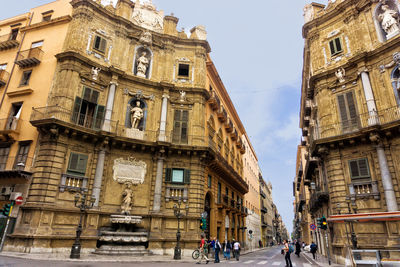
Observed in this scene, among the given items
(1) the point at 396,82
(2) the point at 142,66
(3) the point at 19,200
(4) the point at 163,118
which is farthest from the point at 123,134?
(1) the point at 396,82

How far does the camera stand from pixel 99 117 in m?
19.4

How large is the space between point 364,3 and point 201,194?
62.1 ft

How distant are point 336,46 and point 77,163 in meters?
21.4

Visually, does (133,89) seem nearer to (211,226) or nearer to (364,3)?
(211,226)

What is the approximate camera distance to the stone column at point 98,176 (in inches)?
696

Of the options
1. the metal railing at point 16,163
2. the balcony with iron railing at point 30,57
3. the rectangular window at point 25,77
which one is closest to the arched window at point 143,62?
the balcony with iron railing at point 30,57

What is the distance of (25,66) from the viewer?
66.8 feet

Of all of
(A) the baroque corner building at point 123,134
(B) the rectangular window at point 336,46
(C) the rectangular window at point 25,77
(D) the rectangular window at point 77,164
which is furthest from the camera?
(B) the rectangular window at point 336,46

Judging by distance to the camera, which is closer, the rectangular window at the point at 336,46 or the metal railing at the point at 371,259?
the metal railing at the point at 371,259

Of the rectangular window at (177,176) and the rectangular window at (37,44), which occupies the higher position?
the rectangular window at (37,44)

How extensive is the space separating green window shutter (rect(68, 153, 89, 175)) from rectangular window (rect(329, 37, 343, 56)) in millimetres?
20599

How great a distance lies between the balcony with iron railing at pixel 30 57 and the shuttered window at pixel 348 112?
22.9m

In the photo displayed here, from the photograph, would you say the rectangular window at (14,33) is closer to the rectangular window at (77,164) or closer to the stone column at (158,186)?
the rectangular window at (77,164)

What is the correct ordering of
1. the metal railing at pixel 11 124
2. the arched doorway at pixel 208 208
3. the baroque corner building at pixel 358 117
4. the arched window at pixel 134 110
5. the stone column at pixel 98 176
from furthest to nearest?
the arched doorway at pixel 208 208 → the arched window at pixel 134 110 → the metal railing at pixel 11 124 → the stone column at pixel 98 176 → the baroque corner building at pixel 358 117
